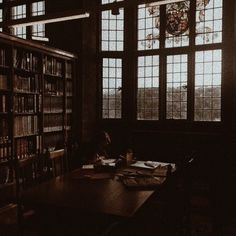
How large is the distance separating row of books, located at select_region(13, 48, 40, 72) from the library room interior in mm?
16

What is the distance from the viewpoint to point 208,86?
616 cm

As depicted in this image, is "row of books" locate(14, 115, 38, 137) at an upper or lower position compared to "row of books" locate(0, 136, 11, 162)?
upper

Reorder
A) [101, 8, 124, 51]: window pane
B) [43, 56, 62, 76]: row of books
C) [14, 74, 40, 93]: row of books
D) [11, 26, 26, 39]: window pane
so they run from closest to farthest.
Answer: [14, 74, 40, 93]: row of books → [43, 56, 62, 76]: row of books → [101, 8, 124, 51]: window pane → [11, 26, 26, 39]: window pane

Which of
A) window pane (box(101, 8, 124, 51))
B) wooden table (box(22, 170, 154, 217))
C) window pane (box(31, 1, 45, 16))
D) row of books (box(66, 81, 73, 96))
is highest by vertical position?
window pane (box(31, 1, 45, 16))

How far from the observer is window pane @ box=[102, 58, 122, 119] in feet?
22.1

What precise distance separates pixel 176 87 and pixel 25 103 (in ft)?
9.57

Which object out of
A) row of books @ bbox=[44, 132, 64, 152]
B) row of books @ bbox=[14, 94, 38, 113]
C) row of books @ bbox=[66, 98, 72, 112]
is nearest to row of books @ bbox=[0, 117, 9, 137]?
row of books @ bbox=[14, 94, 38, 113]

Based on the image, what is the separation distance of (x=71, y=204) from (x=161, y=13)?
5.12 m

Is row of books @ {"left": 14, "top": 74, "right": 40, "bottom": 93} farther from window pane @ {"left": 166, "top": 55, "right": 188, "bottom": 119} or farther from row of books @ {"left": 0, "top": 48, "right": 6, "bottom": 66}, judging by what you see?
window pane @ {"left": 166, "top": 55, "right": 188, "bottom": 119}

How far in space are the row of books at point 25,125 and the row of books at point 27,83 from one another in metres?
0.44

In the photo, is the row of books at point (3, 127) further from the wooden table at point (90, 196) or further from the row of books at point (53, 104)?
the wooden table at point (90, 196)

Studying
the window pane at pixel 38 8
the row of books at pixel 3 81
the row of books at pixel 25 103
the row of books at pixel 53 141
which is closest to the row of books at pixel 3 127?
the row of books at pixel 25 103

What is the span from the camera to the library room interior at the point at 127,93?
4.66 metres

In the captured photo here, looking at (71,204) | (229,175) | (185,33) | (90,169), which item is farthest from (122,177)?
(185,33)
